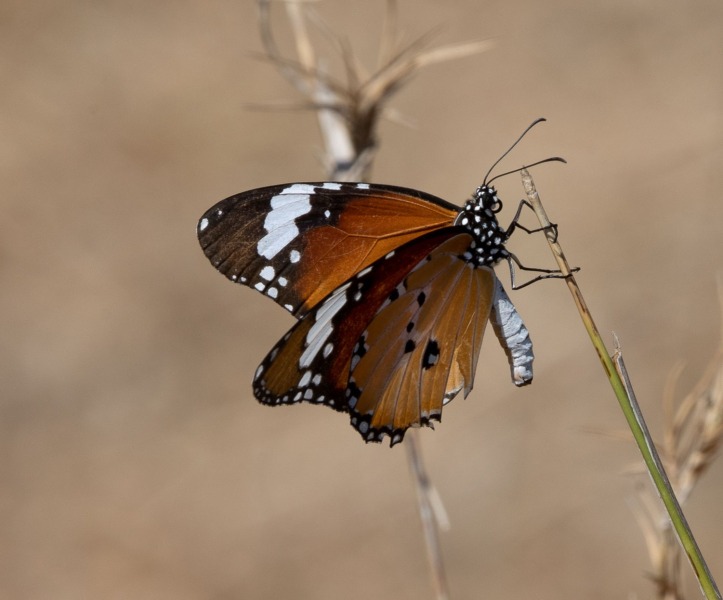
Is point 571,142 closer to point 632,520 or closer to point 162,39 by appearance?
point 632,520

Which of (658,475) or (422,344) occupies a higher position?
(422,344)

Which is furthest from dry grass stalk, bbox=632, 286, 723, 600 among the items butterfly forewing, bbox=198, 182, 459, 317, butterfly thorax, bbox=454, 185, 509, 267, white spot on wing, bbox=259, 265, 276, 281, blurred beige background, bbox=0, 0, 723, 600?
blurred beige background, bbox=0, 0, 723, 600

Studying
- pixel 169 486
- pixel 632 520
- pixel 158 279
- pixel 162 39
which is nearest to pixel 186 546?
pixel 169 486

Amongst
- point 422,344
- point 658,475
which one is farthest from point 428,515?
point 658,475

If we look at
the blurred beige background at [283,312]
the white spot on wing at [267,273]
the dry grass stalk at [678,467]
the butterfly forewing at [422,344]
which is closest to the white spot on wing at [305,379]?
the butterfly forewing at [422,344]

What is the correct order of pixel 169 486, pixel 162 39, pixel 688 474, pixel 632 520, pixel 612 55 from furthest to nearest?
1. pixel 162 39
2. pixel 612 55
3. pixel 169 486
4. pixel 632 520
5. pixel 688 474

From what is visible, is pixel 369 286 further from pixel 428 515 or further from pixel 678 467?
pixel 678 467
